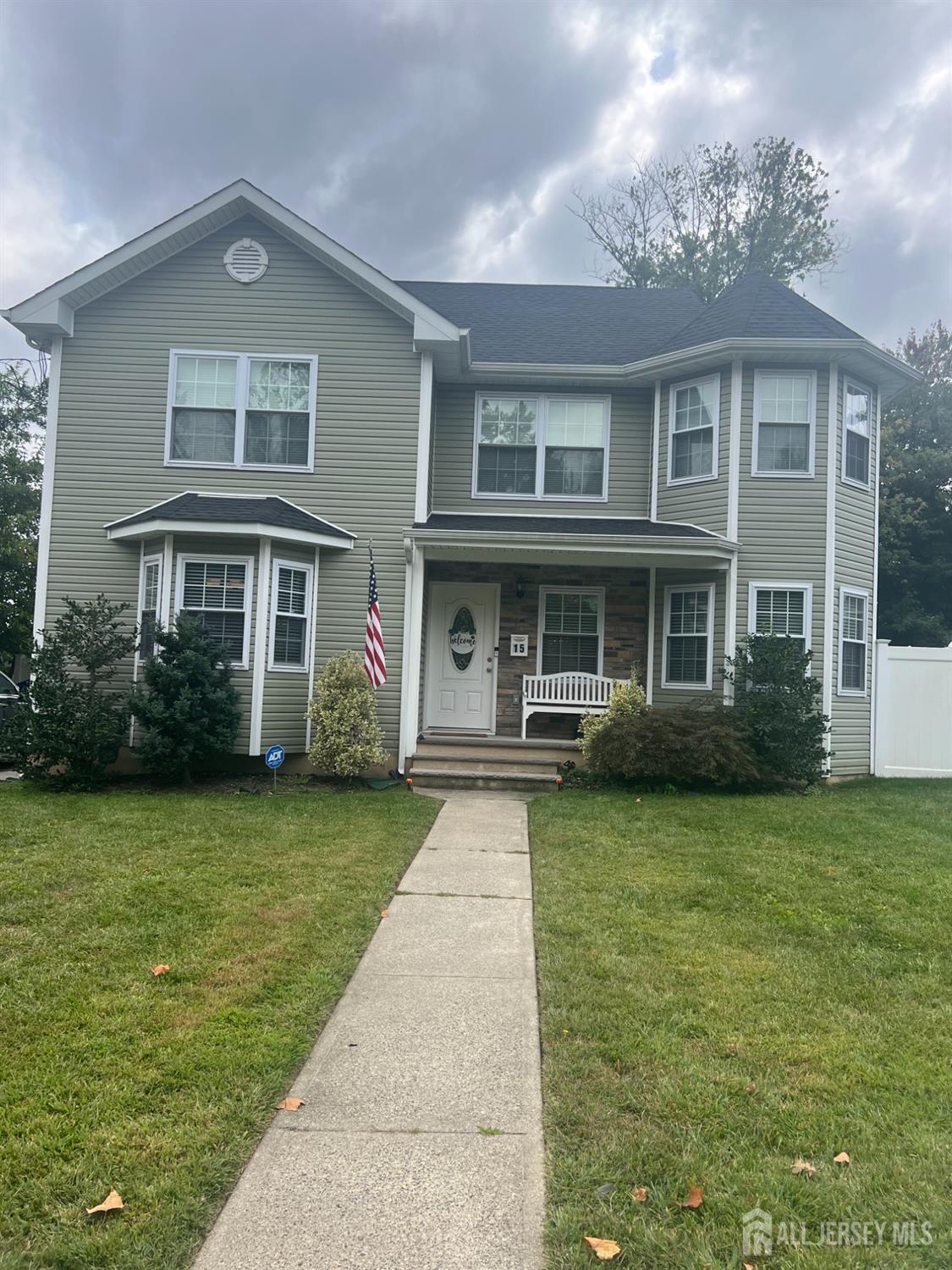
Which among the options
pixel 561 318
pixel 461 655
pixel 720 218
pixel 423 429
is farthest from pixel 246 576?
pixel 720 218

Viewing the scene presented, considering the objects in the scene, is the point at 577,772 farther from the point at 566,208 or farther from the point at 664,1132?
the point at 566,208

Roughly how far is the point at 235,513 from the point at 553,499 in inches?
185

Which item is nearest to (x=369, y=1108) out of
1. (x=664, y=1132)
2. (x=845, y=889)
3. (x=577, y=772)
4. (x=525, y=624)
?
(x=664, y=1132)

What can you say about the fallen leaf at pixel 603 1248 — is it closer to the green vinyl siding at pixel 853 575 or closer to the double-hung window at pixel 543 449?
the green vinyl siding at pixel 853 575

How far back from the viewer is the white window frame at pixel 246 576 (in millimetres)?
10242

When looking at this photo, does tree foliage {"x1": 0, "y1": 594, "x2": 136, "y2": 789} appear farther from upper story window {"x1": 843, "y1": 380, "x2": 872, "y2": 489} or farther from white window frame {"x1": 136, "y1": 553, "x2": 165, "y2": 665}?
upper story window {"x1": 843, "y1": 380, "x2": 872, "y2": 489}

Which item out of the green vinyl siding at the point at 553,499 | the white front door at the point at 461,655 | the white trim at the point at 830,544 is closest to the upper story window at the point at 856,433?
the white trim at the point at 830,544

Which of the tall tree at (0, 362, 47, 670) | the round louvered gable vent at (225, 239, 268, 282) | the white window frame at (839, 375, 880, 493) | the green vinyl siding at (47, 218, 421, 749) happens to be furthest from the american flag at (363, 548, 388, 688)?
the tall tree at (0, 362, 47, 670)

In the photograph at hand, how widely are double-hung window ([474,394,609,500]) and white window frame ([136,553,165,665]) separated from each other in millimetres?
4596

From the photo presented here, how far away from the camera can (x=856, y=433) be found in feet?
38.2

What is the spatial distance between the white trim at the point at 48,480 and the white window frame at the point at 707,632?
841cm

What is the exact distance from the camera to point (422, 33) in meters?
14.3

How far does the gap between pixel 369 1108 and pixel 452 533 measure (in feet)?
26.9

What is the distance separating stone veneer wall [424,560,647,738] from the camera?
12180 mm
